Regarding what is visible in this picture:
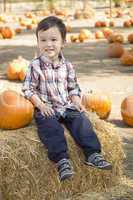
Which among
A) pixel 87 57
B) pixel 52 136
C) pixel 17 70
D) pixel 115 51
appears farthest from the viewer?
pixel 87 57

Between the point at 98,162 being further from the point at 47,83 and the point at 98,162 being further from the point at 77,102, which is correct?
the point at 47,83

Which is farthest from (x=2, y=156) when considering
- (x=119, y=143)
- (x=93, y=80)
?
(x=93, y=80)

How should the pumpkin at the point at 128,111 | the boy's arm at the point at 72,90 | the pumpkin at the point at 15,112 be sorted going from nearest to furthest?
the pumpkin at the point at 15,112, the boy's arm at the point at 72,90, the pumpkin at the point at 128,111

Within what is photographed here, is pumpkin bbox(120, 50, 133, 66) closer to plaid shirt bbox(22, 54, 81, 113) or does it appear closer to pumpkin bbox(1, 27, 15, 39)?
plaid shirt bbox(22, 54, 81, 113)

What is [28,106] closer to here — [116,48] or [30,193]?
[30,193]

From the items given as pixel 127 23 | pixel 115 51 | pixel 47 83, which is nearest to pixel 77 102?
pixel 47 83

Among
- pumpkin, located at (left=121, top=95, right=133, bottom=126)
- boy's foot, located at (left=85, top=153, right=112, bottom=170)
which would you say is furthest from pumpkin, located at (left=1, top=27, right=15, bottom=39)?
boy's foot, located at (left=85, top=153, right=112, bottom=170)

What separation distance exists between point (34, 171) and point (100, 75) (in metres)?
6.58

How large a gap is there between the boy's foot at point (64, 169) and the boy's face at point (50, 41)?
35.3 inches

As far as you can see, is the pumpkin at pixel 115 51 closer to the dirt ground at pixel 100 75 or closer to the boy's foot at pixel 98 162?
the dirt ground at pixel 100 75

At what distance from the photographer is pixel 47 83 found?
468 centimetres

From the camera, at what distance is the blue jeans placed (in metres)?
4.38

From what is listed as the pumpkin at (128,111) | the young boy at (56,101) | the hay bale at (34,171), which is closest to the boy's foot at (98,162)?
the young boy at (56,101)

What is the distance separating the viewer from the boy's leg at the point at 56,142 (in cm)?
432
